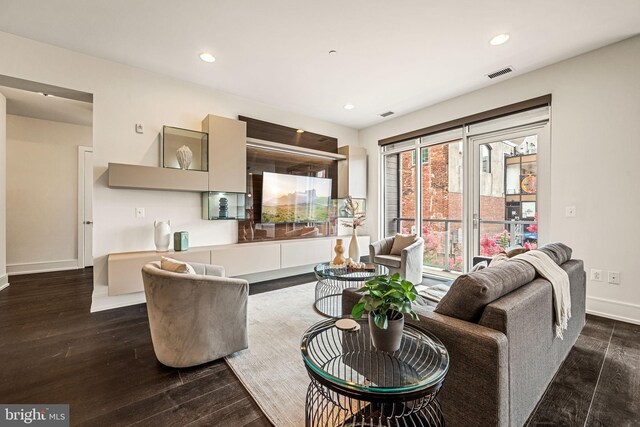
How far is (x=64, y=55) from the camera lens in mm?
2928

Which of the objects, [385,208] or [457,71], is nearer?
[457,71]

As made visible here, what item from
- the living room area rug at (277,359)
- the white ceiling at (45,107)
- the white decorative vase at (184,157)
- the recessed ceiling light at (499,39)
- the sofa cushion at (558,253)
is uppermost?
the recessed ceiling light at (499,39)

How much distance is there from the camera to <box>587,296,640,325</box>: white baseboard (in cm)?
271

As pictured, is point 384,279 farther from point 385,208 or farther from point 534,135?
point 385,208

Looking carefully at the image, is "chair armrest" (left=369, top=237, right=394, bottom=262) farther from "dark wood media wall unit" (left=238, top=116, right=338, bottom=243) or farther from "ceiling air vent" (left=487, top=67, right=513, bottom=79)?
"ceiling air vent" (left=487, top=67, right=513, bottom=79)

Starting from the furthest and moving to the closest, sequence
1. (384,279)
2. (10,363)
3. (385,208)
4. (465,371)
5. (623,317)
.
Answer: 1. (385,208)
2. (623,317)
3. (10,363)
4. (384,279)
5. (465,371)

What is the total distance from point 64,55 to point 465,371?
14.8 feet

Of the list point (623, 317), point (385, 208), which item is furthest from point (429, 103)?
point (623, 317)

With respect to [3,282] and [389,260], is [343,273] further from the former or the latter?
[3,282]

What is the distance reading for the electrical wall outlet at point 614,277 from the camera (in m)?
2.82

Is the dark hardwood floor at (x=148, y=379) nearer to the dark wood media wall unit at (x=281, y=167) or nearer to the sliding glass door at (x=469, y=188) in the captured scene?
the sliding glass door at (x=469, y=188)

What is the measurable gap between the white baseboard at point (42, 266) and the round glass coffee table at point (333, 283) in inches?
193

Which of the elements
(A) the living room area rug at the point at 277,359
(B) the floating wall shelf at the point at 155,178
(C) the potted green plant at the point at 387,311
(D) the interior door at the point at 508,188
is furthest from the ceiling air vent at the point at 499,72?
(B) the floating wall shelf at the point at 155,178

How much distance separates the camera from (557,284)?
1.69 meters
